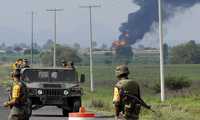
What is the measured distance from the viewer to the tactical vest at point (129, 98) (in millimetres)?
13477

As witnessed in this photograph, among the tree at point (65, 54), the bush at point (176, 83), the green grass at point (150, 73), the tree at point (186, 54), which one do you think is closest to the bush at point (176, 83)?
the bush at point (176, 83)

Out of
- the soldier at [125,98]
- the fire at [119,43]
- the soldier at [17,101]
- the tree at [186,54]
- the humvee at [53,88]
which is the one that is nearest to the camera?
the soldier at [125,98]

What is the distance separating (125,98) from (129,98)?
0.10m

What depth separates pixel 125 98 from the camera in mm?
13508

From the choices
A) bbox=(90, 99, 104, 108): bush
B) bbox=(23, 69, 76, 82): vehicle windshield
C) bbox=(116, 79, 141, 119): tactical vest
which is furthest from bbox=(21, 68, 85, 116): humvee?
bbox=(116, 79, 141, 119): tactical vest

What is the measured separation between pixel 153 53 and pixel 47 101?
114 metres

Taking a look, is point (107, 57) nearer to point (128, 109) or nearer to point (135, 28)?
point (135, 28)

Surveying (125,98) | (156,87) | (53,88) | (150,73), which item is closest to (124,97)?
(125,98)

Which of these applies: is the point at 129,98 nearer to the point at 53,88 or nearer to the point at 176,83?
the point at 53,88

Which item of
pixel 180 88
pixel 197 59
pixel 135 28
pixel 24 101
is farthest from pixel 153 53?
pixel 24 101

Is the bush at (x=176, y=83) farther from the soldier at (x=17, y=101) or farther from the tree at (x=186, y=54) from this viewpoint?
the tree at (x=186, y=54)

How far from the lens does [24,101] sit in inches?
647

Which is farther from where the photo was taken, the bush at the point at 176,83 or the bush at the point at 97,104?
the bush at the point at 176,83

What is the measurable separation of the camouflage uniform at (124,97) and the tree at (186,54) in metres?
126
